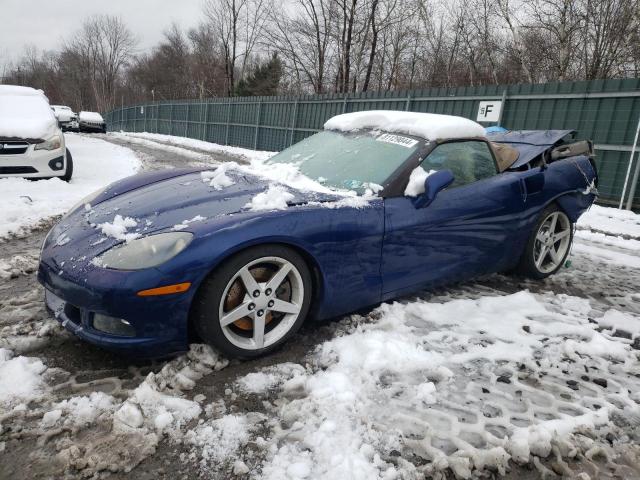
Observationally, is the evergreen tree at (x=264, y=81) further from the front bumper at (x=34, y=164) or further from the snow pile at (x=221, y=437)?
the snow pile at (x=221, y=437)

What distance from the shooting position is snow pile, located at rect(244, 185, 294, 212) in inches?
97.9

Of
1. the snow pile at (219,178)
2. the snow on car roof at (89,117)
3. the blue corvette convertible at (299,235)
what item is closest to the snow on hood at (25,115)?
the blue corvette convertible at (299,235)

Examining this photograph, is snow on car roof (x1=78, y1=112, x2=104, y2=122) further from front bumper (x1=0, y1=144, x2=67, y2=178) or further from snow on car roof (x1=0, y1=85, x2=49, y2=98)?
front bumper (x1=0, y1=144, x2=67, y2=178)

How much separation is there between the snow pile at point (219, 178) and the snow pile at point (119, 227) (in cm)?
58

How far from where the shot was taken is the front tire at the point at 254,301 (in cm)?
225

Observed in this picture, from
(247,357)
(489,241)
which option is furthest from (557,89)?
(247,357)

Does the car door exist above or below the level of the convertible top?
below

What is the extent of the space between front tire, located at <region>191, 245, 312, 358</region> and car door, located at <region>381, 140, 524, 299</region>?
0.64m

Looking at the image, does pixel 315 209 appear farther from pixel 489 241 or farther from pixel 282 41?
pixel 282 41

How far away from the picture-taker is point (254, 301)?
239 centimetres

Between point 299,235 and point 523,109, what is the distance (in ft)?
28.7

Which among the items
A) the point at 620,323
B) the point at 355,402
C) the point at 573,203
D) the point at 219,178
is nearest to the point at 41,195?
the point at 219,178

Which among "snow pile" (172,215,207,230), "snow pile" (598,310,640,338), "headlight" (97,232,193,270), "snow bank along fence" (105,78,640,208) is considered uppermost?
"snow bank along fence" (105,78,640,208)

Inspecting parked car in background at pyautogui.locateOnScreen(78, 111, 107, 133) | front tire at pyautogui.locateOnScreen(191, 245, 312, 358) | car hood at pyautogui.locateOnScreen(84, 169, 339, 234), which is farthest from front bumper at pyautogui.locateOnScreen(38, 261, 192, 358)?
parked car in background at pyautogui.locateOnScreen(78, 111, 107, 133)
